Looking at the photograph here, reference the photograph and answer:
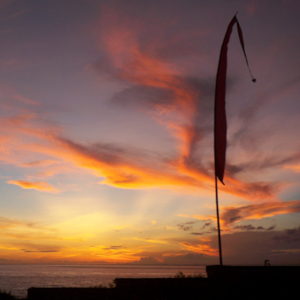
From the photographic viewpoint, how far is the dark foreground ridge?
12.0m

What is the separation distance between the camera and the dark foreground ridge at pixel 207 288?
11984 mm

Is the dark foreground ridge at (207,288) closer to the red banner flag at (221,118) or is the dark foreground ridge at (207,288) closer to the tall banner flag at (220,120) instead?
the tall banner flag at (220,120)

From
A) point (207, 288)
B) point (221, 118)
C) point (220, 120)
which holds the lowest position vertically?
point (207, 288)

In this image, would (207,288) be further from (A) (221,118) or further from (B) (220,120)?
(A) (221,118)

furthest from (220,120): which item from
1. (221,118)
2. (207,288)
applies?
(207,288)

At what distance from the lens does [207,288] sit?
40.0 ft

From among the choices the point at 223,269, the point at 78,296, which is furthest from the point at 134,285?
the point at 223,269

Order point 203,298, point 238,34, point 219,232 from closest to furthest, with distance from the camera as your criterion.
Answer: point 203,298 → point 219,232 → point 238,34

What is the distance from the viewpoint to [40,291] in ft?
40.5

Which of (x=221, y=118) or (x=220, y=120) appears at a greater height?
(x=221, y=118)

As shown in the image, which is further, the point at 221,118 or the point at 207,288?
the point at 221,118

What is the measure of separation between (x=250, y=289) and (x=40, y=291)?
8631 mm

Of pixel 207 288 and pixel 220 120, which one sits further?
pixel 220 120

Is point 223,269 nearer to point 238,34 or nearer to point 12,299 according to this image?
point 12,299
